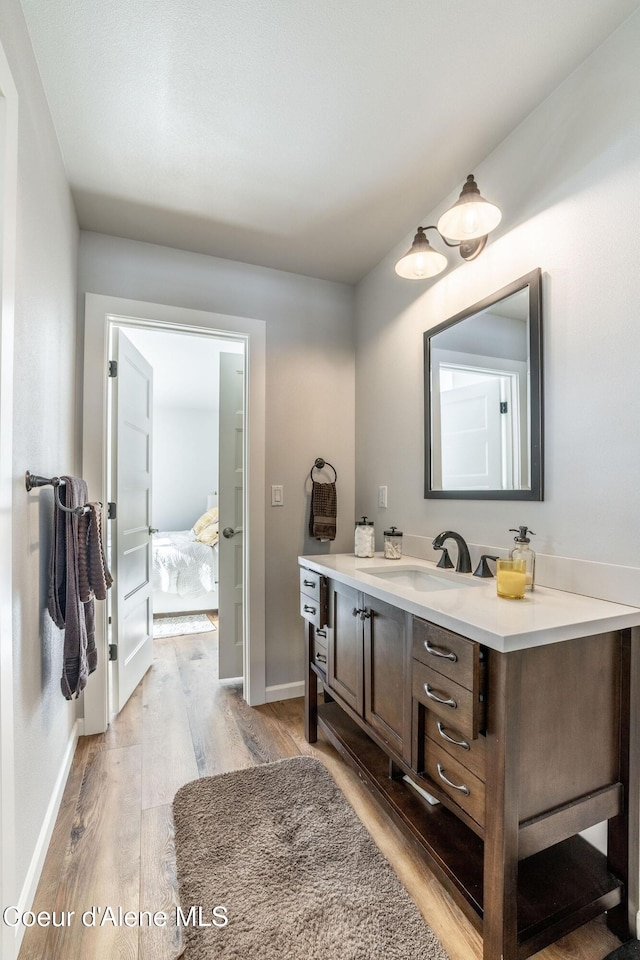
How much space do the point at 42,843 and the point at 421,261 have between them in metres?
2.48

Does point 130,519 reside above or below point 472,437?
below

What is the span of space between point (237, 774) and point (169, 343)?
3330 mm

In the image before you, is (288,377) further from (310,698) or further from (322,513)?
(310,698)

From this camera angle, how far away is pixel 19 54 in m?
1.18

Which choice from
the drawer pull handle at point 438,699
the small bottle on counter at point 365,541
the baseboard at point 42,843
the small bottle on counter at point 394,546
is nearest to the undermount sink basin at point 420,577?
the small bottle on counter at point 394,546

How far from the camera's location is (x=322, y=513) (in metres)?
2.59

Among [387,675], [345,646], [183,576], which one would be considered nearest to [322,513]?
[345,646]

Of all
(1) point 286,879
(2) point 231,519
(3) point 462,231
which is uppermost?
(3) point 462,231

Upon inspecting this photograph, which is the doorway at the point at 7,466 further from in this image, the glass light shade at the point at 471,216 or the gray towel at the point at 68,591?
the glass light shade at the point at 471,216

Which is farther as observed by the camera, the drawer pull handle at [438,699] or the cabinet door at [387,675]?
the cabinet door at [387,675]

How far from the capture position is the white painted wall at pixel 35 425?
3.93ft

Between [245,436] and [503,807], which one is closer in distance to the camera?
[503,807]

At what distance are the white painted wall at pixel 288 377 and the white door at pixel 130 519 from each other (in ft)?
1.44

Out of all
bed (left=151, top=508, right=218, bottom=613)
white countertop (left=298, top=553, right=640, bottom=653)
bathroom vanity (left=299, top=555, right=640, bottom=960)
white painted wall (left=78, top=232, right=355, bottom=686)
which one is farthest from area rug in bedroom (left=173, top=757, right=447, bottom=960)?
bed (left=151, top=508, right=218, bottom=613)
